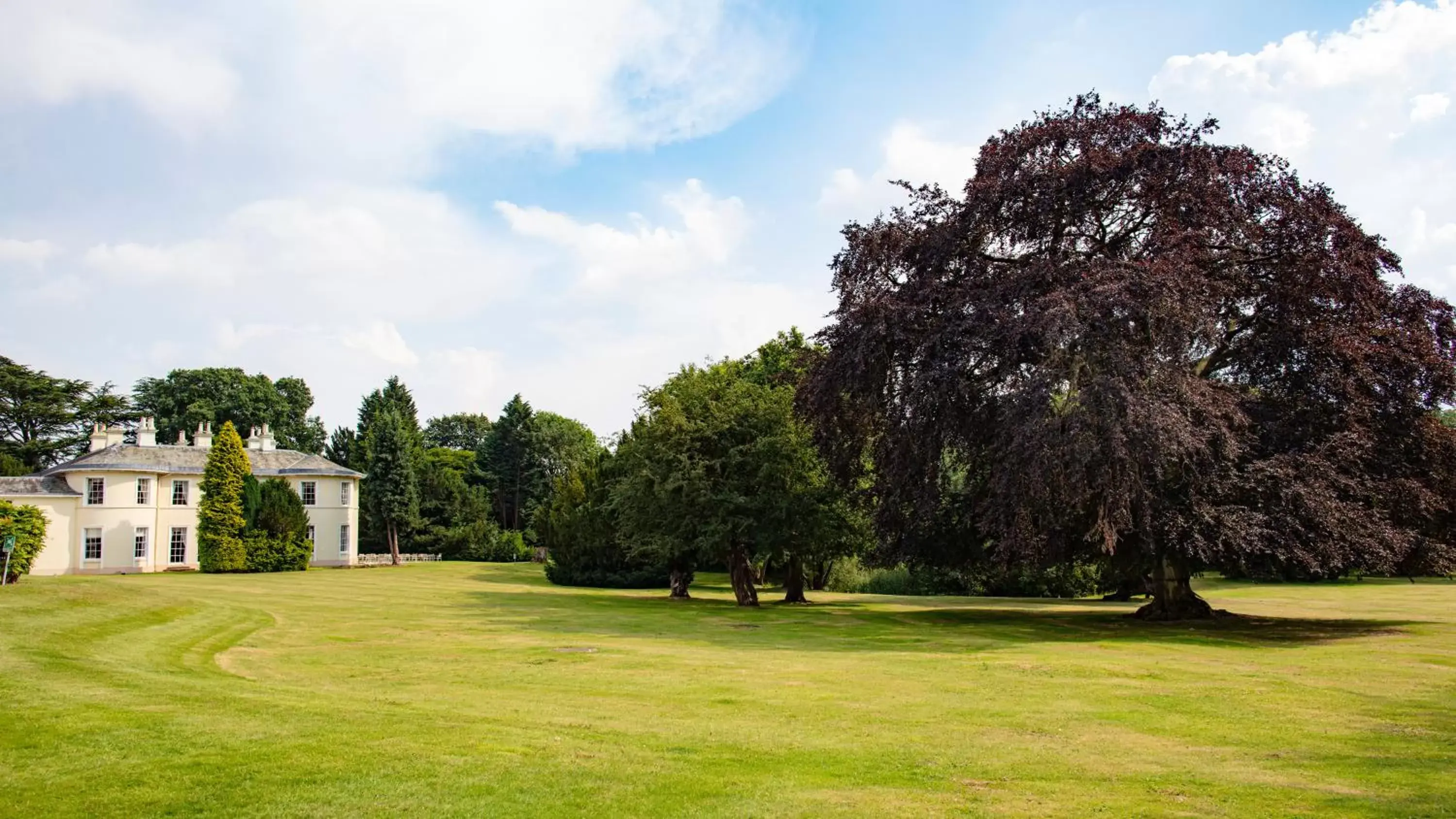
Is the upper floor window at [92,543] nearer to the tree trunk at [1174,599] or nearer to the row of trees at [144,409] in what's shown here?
the row of trees at [144,409]

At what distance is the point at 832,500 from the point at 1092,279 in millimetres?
13680

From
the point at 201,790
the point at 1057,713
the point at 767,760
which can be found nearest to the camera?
the point at 201,790

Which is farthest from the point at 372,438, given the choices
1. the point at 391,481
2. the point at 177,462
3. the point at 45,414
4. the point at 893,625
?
the point at 893,625

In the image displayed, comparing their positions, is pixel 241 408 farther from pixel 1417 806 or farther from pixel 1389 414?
pixel 1417 806

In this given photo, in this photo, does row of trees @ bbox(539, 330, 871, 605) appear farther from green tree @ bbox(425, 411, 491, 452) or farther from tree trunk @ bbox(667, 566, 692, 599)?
green tree @ bbox(425, 411, 491, 452)

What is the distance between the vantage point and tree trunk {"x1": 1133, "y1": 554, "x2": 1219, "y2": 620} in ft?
91.2

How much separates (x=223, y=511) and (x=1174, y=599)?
49.7 meters

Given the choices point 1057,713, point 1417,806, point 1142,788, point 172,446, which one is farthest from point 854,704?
point 172,446

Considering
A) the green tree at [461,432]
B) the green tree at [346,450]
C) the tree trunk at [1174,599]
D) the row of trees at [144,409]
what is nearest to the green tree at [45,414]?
the row of trees at [144,409]

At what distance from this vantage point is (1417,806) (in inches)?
305

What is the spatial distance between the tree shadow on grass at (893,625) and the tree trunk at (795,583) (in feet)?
2.90

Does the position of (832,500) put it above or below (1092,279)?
below

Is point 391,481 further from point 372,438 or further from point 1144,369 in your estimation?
point 1144,369

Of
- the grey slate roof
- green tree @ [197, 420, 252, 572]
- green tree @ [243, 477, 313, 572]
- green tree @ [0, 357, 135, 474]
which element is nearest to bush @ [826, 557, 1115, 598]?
green tree @ [243, 477, 313, 572]
